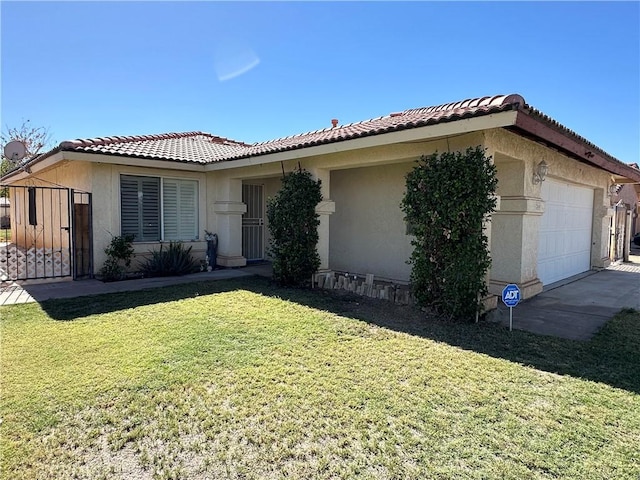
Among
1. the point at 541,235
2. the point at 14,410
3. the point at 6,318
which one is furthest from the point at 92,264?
the point at 541,235

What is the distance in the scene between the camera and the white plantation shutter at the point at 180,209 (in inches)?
451

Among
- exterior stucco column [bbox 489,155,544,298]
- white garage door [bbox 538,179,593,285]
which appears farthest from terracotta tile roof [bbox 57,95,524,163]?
white garage door [bbox 538,179,593,285]

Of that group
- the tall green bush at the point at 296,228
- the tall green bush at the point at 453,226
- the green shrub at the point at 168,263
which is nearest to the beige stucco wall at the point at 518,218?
the tall green bush at the point at 453,226

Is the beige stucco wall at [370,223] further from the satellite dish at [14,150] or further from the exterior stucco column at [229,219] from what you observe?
the satellite dish at [14,150]

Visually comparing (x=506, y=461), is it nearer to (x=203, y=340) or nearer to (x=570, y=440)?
(x=570, y=440)

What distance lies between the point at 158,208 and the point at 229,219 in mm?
2115

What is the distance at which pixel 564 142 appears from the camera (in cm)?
733

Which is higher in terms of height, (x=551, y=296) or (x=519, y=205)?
(x=519, y=205)

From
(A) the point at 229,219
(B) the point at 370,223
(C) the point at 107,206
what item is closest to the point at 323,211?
(B) the point at 370,223

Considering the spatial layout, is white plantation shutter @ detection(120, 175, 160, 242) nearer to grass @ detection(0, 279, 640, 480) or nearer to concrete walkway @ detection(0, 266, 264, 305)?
concrete walkway @ detection(0, 266, 264, 305)

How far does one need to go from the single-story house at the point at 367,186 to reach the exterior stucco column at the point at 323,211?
35mm

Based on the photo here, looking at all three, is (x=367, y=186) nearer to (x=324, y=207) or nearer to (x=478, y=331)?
(x=324, y=207)

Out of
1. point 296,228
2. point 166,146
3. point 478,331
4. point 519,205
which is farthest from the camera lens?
point 166,146

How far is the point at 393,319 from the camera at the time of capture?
21.5ft
